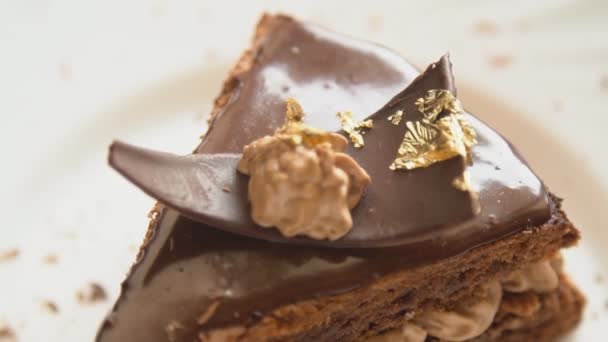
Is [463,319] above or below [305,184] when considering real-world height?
below

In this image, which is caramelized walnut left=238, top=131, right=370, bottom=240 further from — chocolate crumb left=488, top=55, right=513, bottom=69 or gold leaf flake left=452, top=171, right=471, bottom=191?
chocolate crumb left=488, top=55, right=513, bottom=69

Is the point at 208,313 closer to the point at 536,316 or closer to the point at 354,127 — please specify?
the point at 354,127

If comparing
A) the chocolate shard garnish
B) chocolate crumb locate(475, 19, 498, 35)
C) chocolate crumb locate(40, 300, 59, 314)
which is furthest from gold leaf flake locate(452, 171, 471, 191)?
chocolate crumb locate(475, 19, 498, 35)

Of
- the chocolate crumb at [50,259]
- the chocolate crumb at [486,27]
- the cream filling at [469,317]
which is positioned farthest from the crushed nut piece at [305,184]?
the chocolate crumb at [486,27]

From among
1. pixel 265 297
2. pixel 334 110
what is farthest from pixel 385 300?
pixel 334 110

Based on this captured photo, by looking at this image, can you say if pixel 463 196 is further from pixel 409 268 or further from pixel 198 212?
pixel 198 212

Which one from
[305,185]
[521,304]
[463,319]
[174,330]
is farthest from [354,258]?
[521,304]
